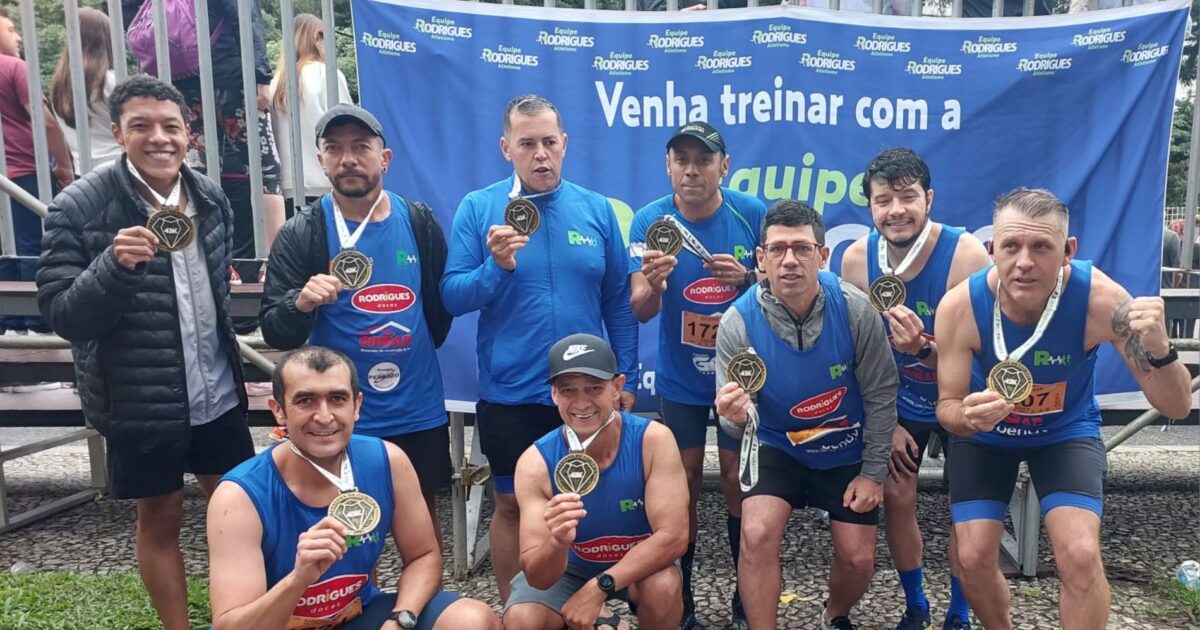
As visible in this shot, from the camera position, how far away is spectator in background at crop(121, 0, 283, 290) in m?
5.31

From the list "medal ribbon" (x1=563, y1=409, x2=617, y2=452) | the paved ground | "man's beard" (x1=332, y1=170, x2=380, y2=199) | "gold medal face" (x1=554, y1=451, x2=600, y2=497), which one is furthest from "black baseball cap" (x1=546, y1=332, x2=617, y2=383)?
the paved ground

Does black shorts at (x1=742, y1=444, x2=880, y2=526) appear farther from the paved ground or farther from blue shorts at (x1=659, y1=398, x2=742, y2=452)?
the paved ground

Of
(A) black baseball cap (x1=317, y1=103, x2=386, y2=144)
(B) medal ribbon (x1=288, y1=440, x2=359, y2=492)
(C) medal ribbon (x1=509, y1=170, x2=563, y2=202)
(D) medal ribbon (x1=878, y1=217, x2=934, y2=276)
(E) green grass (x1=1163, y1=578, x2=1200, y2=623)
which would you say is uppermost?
(A) black baseball cap (x1=317, y1=103, x2=386, y2=144)

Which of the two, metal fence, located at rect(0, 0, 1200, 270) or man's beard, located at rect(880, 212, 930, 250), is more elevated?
metal fence, located at rect(0, 0, 1200, 270)

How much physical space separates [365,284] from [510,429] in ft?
3.19

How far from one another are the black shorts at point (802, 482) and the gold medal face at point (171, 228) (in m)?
2.74

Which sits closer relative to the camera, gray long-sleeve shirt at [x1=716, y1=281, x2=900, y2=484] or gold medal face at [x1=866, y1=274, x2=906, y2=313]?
gray long-sleeve shirt at [x1=716, y1=281, x2=900, y2=484]

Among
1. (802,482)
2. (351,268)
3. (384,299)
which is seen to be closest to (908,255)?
(802,482)

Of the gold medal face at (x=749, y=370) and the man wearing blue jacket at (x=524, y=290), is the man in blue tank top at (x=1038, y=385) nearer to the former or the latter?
the gold medal face at (x=749, y=370)

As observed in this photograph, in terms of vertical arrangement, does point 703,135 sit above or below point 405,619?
above

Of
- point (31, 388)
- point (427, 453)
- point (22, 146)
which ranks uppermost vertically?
point (22, 146)

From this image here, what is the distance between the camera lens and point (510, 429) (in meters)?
4.27

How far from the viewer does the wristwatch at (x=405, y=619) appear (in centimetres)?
331

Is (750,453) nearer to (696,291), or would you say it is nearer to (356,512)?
(696,291)
